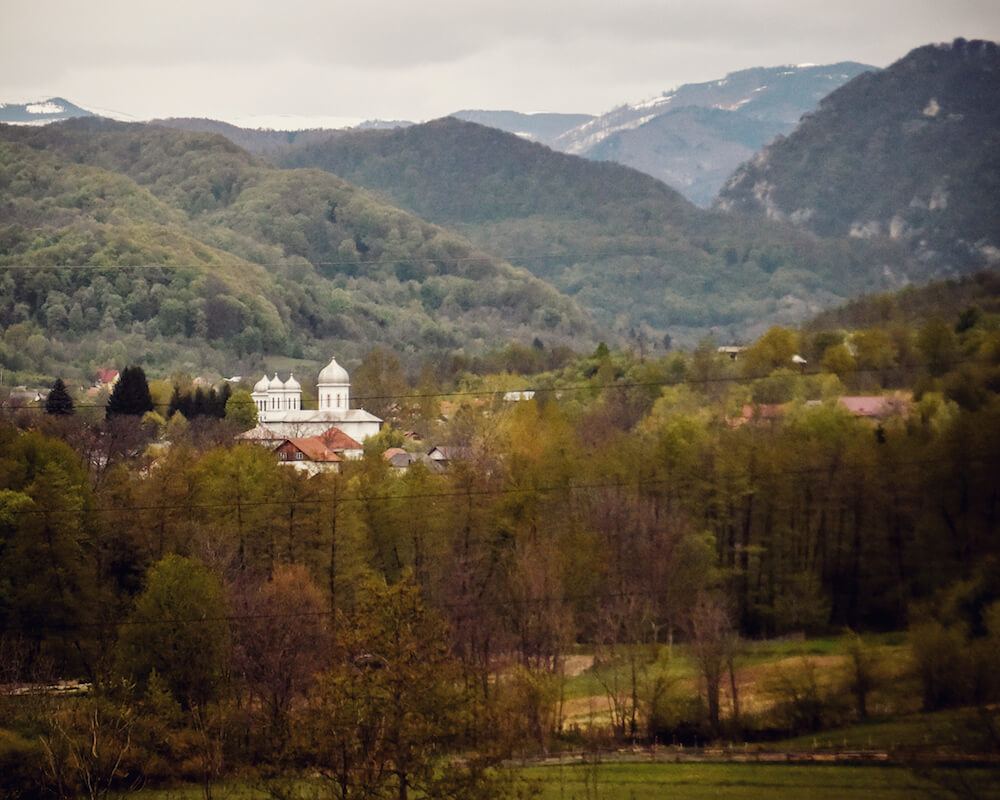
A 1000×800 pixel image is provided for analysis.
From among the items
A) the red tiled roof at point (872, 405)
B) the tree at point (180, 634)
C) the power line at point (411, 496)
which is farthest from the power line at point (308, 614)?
the red tiled roof at point (872, 405)

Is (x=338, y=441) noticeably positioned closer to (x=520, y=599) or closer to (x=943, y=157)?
(x=520, y=599)

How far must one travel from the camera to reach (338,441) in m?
92.1

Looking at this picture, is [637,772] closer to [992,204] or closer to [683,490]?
[683,490]

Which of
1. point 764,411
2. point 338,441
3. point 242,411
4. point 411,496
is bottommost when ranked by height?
point 338,441

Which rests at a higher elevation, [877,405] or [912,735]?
[877,405]

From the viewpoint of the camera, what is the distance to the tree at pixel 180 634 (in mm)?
38219

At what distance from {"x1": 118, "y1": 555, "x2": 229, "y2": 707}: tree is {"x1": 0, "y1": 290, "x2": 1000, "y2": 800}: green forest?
0.22ft

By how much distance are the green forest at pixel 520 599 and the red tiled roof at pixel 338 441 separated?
81.4ft

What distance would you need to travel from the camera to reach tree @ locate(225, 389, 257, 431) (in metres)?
92.2

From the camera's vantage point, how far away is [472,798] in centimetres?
2823

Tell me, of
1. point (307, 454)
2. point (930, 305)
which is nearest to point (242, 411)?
point (307, 454)

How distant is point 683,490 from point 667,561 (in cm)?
456

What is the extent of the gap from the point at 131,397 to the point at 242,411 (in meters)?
8.01

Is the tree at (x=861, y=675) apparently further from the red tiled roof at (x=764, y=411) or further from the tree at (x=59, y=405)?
the tree at (x=59, y=405)
